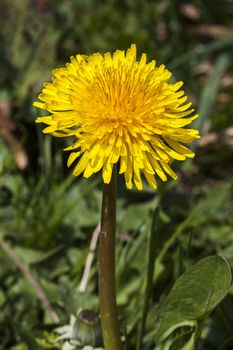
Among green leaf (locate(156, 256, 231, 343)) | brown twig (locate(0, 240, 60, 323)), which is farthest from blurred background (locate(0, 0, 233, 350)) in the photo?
green leaf (locate(156, 256, 231, 343))

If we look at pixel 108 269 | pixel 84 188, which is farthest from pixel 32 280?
pixel 108 269

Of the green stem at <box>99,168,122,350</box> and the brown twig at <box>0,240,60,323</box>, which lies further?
the brown twig at <box>0,240,60,323</box>

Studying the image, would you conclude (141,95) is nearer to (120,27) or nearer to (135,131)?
(135,131)

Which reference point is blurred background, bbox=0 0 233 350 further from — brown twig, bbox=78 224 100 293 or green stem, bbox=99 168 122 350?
green stem, bbox=99 168 122 350

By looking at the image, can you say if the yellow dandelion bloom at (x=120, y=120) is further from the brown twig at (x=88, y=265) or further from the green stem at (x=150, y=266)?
the brown twig at (x=88, y=265)

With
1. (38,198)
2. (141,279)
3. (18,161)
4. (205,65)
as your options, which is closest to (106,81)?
(141,279)

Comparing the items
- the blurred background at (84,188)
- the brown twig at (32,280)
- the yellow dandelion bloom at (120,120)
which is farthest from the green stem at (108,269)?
the brown twig at (32,280)
